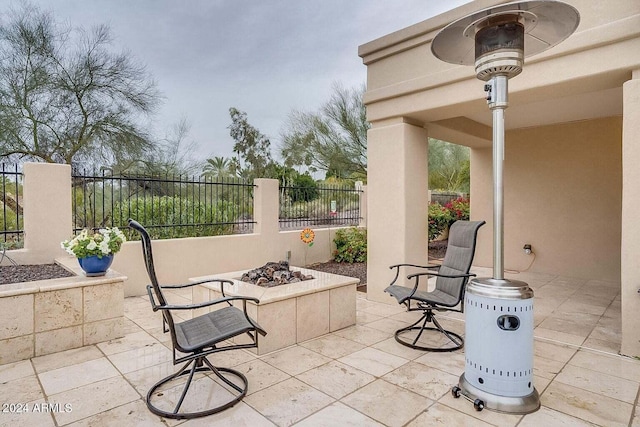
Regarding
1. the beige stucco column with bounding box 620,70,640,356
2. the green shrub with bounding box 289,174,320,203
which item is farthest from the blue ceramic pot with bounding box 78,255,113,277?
the beige stucco column with bounding box 620,70,640,356

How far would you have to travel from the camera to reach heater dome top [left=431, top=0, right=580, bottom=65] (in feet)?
6.77

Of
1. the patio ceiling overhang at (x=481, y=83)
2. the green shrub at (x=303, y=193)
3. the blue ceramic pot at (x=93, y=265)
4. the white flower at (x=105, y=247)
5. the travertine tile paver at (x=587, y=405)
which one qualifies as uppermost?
the patio ceiling overhang at (x=481, y=83)

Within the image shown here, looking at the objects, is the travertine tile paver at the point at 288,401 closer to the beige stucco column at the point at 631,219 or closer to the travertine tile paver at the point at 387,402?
the travertine tile paver at the point at 387,402

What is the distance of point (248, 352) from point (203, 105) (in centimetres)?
1828

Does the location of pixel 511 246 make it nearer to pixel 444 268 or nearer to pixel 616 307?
pixel 616 307

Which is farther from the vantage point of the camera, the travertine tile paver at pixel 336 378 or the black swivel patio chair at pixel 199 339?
the travertine tile paver at pixel 336 378

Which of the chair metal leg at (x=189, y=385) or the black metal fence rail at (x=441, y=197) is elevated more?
the black metal fence rail at (x=441, y=197)

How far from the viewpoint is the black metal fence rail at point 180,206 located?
601 centimetres

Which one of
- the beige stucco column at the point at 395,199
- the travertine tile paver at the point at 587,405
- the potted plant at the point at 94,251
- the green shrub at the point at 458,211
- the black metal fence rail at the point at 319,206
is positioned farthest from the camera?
the green shrub at the point at 458,211

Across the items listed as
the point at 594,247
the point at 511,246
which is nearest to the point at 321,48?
the point at 511,246

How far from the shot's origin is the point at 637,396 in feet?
8.02

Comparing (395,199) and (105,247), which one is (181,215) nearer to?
(105,247)

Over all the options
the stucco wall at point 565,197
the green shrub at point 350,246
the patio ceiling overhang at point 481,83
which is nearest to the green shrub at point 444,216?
the stucco wall at point 565,197

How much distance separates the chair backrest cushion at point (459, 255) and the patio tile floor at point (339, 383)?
1.96 ft
